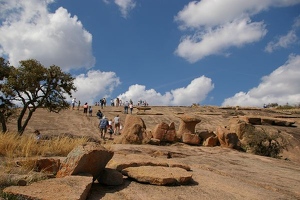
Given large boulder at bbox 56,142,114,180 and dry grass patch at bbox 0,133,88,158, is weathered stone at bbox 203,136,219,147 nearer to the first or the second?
dry grass patch at bbox 0,133,88,158

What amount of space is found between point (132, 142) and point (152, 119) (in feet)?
62.6

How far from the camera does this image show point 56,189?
485 cm

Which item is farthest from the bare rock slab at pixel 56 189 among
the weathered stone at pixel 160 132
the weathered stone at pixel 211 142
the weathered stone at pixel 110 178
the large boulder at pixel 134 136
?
the weathered stone at pixel 211 142

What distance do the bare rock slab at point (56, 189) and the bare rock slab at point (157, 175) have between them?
1361mm

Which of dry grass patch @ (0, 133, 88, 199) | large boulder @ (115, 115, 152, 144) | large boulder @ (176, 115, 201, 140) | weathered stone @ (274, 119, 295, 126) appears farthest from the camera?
weathered stone @ (274, 119, 295, 126)

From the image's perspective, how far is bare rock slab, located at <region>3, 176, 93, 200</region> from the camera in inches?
179

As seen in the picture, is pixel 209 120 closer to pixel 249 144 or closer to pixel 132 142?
pixel 249 144

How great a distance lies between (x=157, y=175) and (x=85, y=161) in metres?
1.61

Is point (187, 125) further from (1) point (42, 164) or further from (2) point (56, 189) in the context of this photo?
(2) point (56, 189)

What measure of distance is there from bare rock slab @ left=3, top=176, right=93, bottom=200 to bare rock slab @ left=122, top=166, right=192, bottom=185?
136 cm

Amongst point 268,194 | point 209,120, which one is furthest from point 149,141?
point 209,120

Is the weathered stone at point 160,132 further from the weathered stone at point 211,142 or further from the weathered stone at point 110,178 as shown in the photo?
the weathered stone at point 110,178

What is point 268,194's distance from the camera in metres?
7.09

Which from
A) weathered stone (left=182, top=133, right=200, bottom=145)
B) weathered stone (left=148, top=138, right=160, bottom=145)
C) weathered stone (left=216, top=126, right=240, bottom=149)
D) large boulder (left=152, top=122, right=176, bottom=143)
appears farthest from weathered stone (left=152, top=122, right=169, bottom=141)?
weathered stone (left=216, top=126, right=240, bottom=149)
